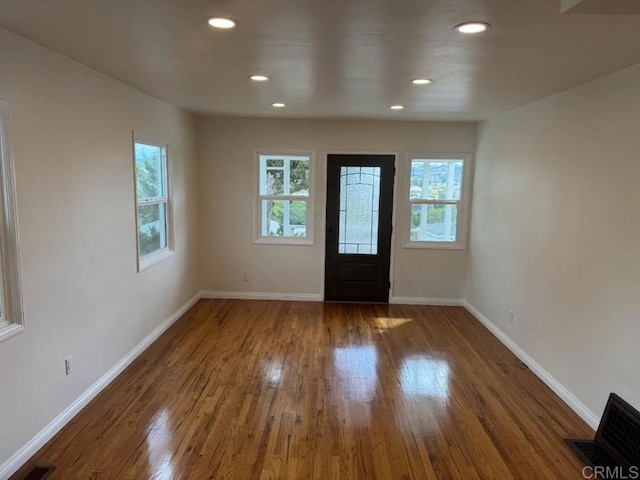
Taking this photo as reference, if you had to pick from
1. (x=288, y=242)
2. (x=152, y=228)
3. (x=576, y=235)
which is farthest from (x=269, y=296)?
(x=576, y=235)

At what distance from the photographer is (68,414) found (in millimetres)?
2875

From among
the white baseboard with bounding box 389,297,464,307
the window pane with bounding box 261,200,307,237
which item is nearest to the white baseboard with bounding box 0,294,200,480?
the window pane with bounding box 261,200,307,237

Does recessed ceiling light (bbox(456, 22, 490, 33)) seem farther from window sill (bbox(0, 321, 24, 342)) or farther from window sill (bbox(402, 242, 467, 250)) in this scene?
window sill (bbox(402, 242, 467, 250))

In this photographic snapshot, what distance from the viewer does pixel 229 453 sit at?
260 cm

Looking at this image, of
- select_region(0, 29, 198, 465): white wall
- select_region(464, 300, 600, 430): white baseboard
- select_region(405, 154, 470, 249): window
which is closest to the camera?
select_region(0, 29, 198, 465): white wall

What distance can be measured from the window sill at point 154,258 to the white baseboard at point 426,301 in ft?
Answer: 9.93

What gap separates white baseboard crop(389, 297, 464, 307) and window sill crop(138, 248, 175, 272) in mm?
3028

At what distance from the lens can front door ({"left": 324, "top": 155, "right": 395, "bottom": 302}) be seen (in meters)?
5.65

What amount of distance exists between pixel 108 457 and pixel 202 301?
3.29 m

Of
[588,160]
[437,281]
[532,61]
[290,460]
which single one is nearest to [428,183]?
[437,281]

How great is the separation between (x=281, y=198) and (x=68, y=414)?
11.8 feet

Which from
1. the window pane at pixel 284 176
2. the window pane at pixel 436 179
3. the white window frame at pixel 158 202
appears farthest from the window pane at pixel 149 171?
the window pane at pixel 436 179

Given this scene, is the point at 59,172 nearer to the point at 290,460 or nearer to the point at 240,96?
the point at 240,96

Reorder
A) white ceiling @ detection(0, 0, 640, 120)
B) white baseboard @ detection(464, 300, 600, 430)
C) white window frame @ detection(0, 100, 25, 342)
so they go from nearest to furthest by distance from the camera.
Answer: white ceiling @ detection(0, 0, 640, 120)
white window frame @ detection(0, 100, 25, 342)
white baseboard @ detection(464, 300, 600, 430)
